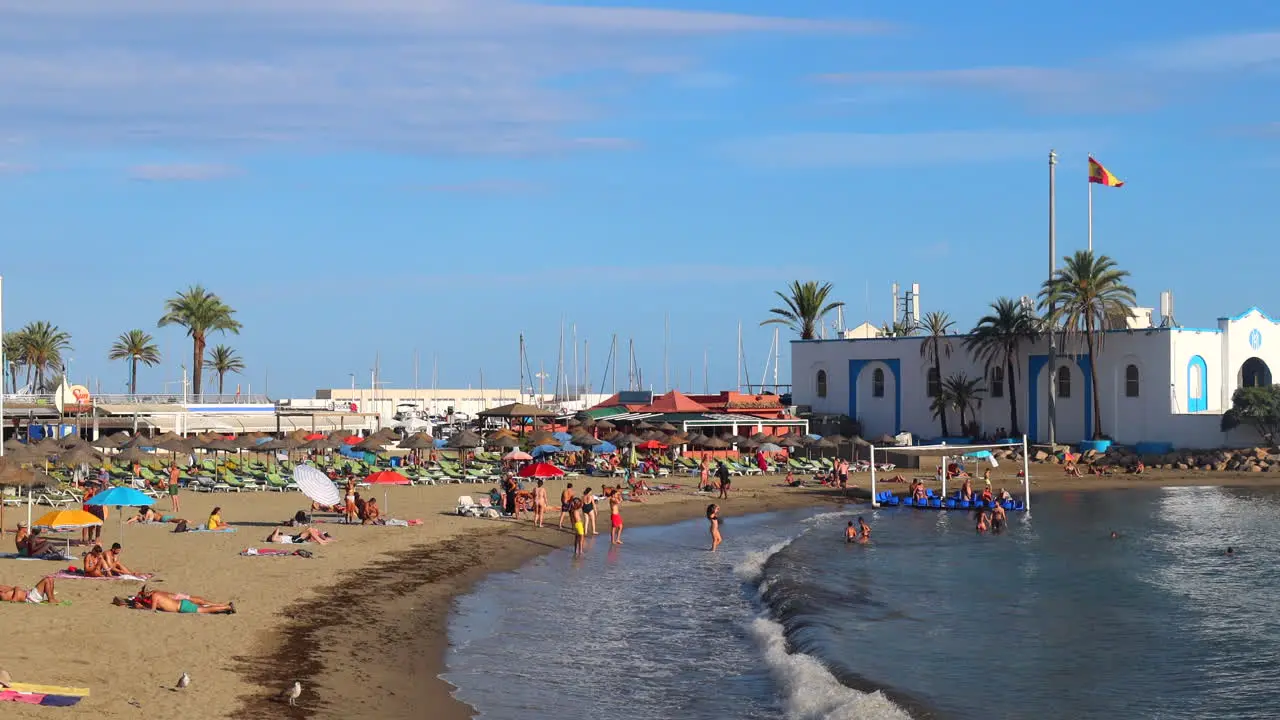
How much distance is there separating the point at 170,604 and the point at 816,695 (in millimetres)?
10151

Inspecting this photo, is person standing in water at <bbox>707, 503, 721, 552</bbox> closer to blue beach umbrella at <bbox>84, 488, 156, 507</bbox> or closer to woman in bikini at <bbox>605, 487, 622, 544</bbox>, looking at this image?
woman in bikini at <bbox>605, 487, 622, 544</bbox>

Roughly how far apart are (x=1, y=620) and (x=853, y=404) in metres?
60.5

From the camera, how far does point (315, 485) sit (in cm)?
3020

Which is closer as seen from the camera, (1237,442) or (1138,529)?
(1138,529)

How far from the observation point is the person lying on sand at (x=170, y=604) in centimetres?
2009

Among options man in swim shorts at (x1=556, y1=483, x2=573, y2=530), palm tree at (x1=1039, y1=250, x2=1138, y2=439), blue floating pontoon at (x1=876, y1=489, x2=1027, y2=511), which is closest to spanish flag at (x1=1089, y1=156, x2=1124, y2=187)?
palm tree at (x1=1039, y1=250, x2=1138, y2=439)

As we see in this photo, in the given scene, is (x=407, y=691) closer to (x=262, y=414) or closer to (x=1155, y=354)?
(x=1155, y=354)

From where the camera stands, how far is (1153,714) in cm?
1828

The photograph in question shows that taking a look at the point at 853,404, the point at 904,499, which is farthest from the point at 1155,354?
the point at 904,499

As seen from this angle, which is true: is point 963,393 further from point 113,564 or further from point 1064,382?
point 113,564

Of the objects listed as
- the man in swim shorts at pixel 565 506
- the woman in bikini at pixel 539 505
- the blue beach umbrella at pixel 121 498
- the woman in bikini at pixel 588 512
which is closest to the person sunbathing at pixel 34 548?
the blue beach umbrella at pixel 121 498

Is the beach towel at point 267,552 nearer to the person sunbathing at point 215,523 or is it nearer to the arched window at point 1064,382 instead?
the person sunbathing at point 215,523

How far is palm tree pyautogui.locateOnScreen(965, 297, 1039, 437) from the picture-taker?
6712 cm

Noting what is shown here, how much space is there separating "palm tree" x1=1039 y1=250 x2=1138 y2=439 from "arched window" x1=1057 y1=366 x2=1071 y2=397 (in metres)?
2.66
